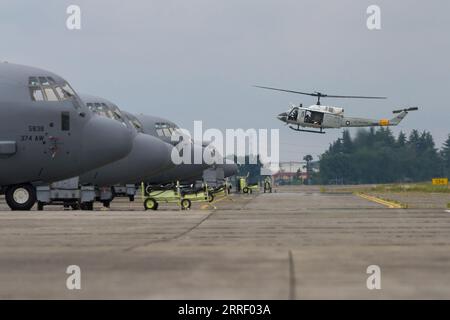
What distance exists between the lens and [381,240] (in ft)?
48.4

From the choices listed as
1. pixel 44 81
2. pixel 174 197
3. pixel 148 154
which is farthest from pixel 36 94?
pixel 148 154

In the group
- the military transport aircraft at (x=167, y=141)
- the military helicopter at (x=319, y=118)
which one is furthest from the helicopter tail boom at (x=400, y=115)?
the military transport aircraft at (x=167, y=141)


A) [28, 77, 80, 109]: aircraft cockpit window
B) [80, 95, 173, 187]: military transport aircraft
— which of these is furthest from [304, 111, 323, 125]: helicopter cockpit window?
[28, 77, 80, 109]: aircraft cockpit window

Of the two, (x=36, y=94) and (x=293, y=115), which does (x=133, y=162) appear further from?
(x=293, y=115)

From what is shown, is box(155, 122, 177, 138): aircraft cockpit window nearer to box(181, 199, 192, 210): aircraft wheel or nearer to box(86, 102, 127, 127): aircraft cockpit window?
box(86, 102, 127, 127): aircraft cockpit window

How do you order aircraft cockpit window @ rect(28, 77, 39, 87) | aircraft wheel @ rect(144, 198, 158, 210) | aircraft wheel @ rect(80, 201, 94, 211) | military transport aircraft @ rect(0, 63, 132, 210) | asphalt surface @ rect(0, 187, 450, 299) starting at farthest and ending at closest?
aircraft wheel @ rect(144, 198, 158, 210)
aircraft wheel @ rect(80, 201, 94, 211)
aircraft cockpit window @ rect(28, 77, 39, 87)
military transport aircraft @ rect(0, 63, 132, 210)
asphalt surface @ rect(0, 187, 450, 299)

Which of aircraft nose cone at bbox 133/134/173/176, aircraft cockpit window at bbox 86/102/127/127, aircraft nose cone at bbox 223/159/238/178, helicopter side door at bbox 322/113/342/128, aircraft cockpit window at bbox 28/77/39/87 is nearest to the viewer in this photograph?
aircraft cockpit window at bbox 28/77/39/87

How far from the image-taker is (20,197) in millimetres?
28484

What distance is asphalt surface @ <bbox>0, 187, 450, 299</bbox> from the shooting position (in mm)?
8961

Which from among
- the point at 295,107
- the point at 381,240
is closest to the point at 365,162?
the point at 295,107

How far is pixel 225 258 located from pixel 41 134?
1746 cm

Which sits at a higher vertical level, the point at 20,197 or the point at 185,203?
the point at 20,197

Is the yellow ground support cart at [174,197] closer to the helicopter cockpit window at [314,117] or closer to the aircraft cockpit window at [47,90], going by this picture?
the aircraft cockpit window at [47,90]
